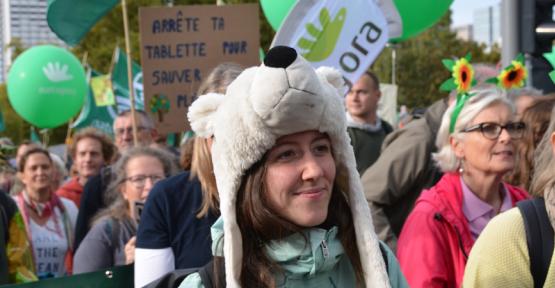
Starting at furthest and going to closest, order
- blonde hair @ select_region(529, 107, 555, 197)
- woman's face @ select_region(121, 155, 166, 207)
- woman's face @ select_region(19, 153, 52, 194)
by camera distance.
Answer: woman's face @ select_region(19, 153, 52, 194), woman's face @ select_region(121, 155, 166, 207), blonde hair @ select_region(529, 107, 555, 197)

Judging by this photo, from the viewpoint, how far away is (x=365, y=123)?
6672 millimetres

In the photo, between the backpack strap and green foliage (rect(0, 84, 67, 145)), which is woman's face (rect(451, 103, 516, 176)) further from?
green foliage (rect(0, 84, 67, 145))

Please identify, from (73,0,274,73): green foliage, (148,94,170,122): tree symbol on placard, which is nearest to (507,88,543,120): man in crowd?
(148,94,170,122): tree symbol on placard

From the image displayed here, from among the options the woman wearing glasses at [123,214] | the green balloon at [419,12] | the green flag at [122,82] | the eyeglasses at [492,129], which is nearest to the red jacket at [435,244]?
the eyeglasses at [492,129]

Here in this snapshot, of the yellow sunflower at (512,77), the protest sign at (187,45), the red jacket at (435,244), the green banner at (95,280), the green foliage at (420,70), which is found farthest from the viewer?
the green foliage at (420,70)

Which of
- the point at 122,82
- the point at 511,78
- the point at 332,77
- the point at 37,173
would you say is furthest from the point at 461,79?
the point at 122,82

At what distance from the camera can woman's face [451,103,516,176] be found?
3811 mm

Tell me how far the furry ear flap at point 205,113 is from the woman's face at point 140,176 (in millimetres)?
2438

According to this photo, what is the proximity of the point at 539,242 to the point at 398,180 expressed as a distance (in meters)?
1.74

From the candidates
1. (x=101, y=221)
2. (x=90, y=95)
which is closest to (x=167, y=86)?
(x=101, y=221)

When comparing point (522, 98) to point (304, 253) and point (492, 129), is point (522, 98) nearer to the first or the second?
point (492, 129)

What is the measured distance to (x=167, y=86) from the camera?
5.38 meters

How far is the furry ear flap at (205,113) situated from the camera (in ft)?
7.93

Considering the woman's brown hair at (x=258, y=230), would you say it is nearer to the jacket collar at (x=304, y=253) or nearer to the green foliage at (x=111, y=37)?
the jacket collar at (x=304, y=253)
